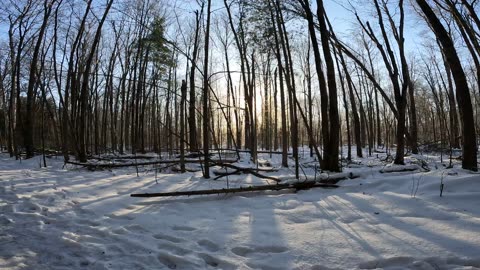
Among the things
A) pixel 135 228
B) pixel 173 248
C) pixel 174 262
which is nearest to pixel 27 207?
pixel 135 228

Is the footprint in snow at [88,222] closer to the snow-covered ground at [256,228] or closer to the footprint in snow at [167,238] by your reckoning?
the snow-covered ground at [256,228]

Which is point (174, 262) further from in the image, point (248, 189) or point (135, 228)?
point (248, 189)

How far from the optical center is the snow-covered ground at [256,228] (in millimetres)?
2760

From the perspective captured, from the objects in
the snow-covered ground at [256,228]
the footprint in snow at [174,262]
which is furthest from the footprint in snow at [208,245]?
the footprint in snow at [174,262]

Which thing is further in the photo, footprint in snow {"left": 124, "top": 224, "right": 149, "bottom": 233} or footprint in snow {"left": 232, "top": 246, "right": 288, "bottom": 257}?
footprint in snow {"left": 124, "top": 224, "right": 149, "bottom": 233}

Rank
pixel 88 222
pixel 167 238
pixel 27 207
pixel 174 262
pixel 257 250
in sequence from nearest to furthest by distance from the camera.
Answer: pixel 174 262 < pixel 257 250 < pixel 167 238 < pixel 88 222 < pixel 27 207

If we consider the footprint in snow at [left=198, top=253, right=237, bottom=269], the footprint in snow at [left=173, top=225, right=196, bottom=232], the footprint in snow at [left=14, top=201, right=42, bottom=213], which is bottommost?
the footprint in snow at [left=198, top=253, right=237, bottom=269]

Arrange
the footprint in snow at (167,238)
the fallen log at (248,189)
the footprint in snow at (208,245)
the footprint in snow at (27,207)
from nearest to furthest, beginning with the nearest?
1. the footprint in snow at (208,245)
2. the footprint in snow at (167,238)
3. the footprint in snow at (27,207)
4. the fallen log at (248,189)

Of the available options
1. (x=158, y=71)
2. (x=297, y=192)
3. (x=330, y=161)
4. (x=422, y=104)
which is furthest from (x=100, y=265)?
(x=422, y=104)

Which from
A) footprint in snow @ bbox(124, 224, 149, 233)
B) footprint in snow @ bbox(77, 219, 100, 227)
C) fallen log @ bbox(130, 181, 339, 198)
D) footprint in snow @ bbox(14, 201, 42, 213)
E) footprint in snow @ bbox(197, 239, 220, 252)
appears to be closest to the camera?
footprint in snow @ bbox(197, 239, 220, 252)

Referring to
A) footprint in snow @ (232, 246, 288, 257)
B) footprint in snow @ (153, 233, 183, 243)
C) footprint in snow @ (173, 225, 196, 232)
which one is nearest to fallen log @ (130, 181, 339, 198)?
footprint in snow @ (173, 225, 196, 232)

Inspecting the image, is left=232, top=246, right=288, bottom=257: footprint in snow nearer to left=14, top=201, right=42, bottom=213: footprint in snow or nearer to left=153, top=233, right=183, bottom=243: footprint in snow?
left=153, top=233, right=183, bottom=243: footprint in snow

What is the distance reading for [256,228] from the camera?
12.2 ft

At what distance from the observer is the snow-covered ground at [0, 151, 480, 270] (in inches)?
109
